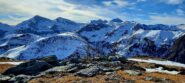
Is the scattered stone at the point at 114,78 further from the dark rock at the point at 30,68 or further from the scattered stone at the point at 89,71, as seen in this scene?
the dark rock at the point at 30,68

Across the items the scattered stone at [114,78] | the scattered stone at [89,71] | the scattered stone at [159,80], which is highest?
the scattered stone at [89,71]

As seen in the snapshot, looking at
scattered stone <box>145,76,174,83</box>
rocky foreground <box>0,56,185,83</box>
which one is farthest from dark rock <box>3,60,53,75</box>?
scattered stone <box>145,76,174,83</box>

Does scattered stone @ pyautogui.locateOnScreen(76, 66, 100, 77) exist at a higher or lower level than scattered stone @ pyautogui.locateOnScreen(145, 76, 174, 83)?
higher

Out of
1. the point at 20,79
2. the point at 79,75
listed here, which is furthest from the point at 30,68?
the point at 79,75

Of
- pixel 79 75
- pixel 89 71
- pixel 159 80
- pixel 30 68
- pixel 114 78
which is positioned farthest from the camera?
pixel 30 68

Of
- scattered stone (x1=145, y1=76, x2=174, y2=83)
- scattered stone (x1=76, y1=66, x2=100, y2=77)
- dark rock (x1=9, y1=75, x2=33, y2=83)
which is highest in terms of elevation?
scattered stone (x1=76, y1=66, x2=100, y2=77)

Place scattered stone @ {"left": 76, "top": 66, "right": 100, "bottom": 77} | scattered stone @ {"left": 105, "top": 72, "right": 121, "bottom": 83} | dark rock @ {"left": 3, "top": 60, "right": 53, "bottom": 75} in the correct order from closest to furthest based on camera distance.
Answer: scattered stone @ {"left": 105, "top": 72, "right": 121, "bottom": 83} < scattered stone @ {"left": 76, "top": 66, "right": 100, "bottom": 77} < dark rock @ {"left": 3, "top": 60, "right": 53, "bottom": 75}

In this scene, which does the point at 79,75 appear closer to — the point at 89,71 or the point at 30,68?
the point at 89,71

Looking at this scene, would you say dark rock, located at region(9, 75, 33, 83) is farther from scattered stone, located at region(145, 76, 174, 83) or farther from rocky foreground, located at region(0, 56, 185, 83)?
scattered stone, located at region(145, 76, 174, 83)

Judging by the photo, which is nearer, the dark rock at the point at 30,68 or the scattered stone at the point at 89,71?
the scattered stone at the point at 89,71

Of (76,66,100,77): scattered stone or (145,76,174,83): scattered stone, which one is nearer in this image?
(145,76,174,83): scattered stone

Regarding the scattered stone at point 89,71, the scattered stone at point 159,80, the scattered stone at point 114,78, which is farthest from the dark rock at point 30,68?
the scattered stone at point 159,80

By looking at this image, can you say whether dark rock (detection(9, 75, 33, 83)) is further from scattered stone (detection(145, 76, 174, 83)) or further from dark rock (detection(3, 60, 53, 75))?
scattered stone (detection(145, 76, 174, 83))

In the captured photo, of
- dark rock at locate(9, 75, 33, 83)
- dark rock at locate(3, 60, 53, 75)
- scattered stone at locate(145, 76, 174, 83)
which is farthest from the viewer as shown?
dark rock at locate(3, 60, 53, 75)
